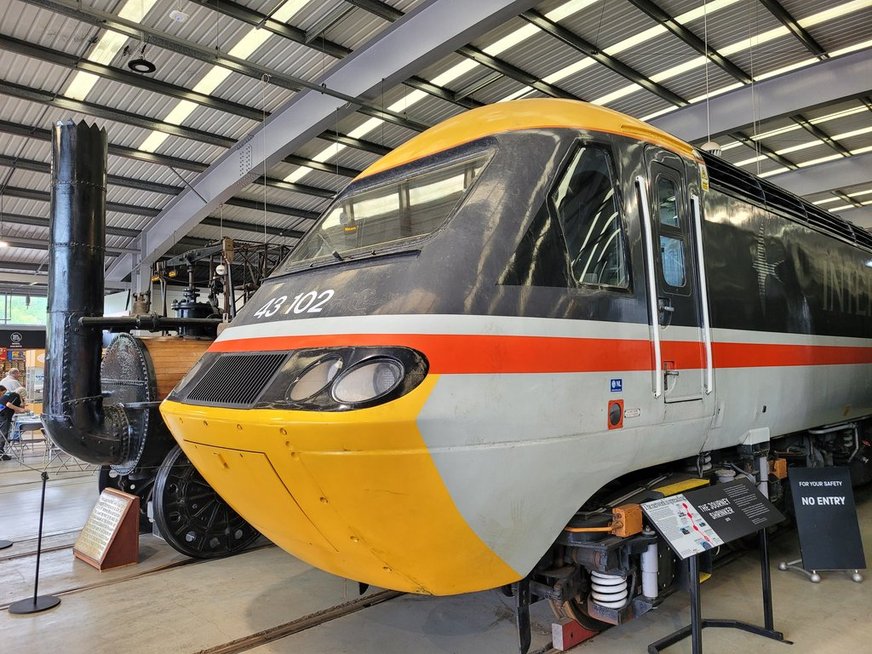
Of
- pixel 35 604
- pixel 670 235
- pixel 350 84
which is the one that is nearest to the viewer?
pixel 670 235

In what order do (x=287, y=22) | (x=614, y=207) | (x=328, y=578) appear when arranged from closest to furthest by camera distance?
(x=614, y=207), (x=328, y=578), (x=287, y=22)

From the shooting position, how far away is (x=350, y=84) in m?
10.4

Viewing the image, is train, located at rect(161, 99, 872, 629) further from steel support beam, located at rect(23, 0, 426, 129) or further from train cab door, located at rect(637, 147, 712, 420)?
steel support beam, located at rect(23, 0, 426, 129)

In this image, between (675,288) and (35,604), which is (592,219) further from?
(35,604)

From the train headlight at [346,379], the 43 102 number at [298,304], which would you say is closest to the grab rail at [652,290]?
the train headlight at [346,379]

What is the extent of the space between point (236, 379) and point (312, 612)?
233 centimetres

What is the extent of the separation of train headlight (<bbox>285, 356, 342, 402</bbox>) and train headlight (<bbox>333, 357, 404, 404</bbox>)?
0.27 ft

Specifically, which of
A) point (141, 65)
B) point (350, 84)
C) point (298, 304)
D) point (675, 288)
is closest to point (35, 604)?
point (298, 304)

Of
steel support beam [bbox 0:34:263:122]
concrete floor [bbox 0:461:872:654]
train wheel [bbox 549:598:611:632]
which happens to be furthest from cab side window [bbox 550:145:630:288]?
steel support beam [bbox 0:34:263:122]

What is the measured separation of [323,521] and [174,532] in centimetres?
372

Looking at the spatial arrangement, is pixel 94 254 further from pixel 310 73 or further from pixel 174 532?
pixel 310 73

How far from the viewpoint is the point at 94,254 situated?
6.16 meters

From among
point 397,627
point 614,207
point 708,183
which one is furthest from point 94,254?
point 708,183

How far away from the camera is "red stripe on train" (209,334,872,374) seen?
103 inches
